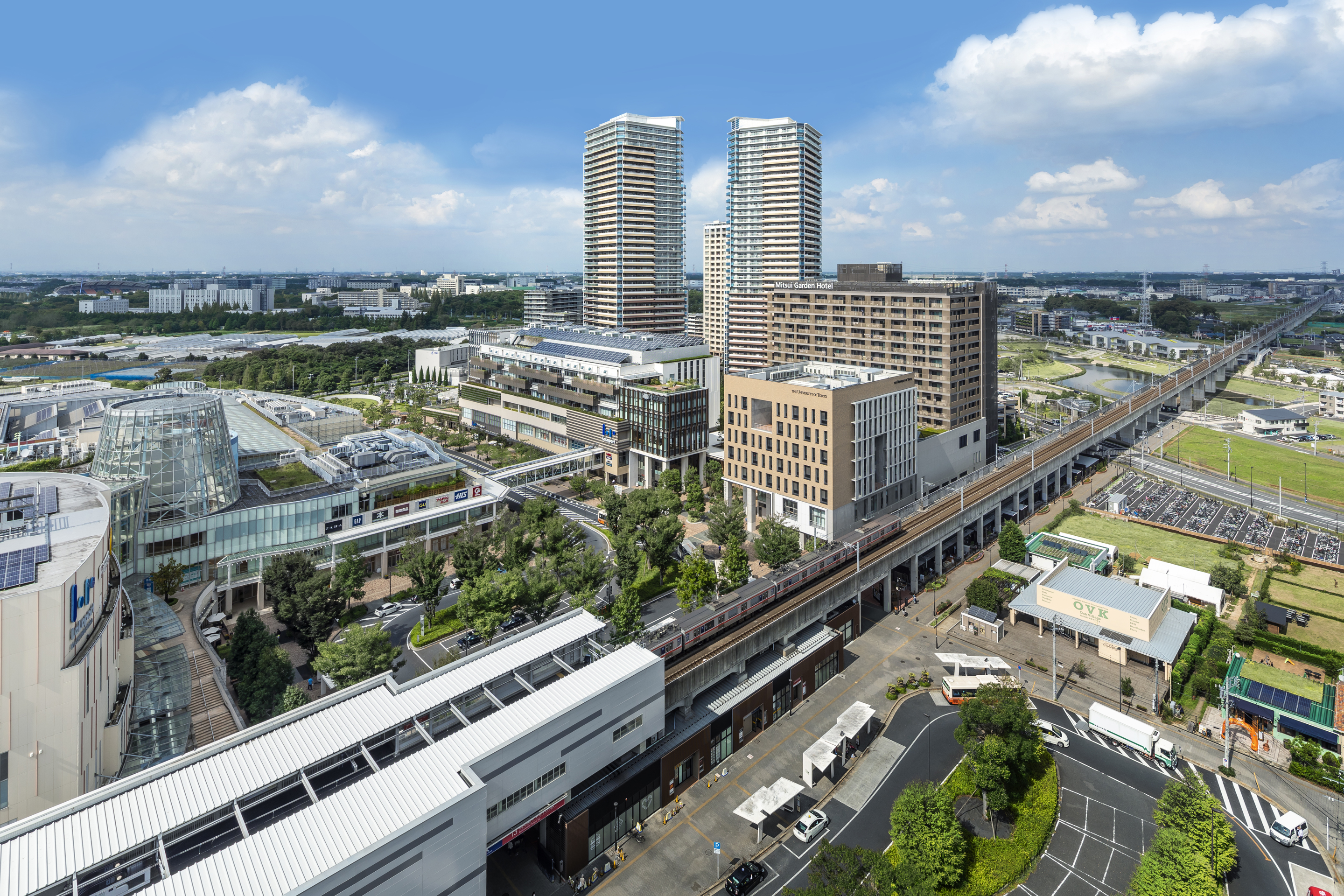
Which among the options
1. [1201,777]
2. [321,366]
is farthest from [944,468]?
[321,366]

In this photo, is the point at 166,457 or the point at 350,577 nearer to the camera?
the point at 350,577

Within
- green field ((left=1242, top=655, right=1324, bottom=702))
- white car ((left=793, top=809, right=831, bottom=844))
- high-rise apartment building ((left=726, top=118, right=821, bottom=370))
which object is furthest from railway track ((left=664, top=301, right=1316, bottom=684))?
high-rise apartment building ((left=726, top=118, right=821, bottom=370))

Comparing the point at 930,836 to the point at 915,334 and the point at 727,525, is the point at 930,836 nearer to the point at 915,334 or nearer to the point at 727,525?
the point at 727,525

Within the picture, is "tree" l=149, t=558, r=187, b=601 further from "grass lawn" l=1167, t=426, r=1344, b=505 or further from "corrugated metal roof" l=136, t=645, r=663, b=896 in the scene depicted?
"grass lawn" l=1167, t=426, r=1344, b=505

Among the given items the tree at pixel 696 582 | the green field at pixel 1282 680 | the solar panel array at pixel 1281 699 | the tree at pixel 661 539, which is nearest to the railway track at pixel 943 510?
the tree at pixel 696 582

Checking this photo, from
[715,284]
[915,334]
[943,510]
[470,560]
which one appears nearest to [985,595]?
[943,510]

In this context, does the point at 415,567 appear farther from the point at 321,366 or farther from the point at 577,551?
the point at 321,366

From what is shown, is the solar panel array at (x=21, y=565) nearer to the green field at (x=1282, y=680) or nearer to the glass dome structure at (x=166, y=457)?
the glass dome structure at (x=166, y=457)
